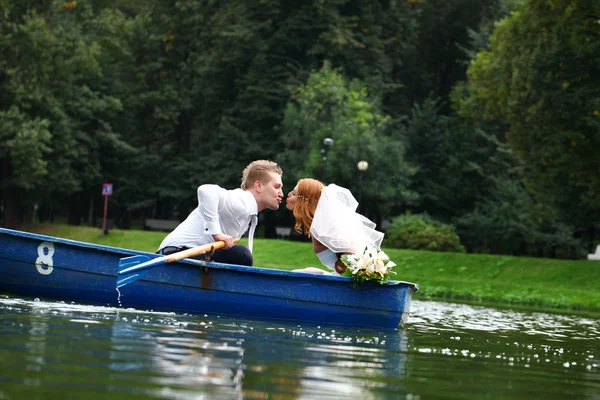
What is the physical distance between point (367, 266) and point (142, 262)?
2.65 meters

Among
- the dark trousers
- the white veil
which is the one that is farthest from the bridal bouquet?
the dark trousers

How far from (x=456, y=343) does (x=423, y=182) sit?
143 feet

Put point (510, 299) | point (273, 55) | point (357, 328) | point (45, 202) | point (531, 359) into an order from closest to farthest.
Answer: point (531, 359) → point (357, 328) → point (510, 299) → point (273, 55) → point (45, 202)

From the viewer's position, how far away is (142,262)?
464 inches

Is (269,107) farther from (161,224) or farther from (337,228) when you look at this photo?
(337,228)

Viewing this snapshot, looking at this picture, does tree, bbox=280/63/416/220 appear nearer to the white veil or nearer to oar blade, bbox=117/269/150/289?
the white veil

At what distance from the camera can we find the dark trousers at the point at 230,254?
12.4 meters

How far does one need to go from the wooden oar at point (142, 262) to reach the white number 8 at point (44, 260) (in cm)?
122

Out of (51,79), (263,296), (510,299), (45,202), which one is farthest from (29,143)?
(263,296)

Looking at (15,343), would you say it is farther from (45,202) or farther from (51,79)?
(45,202)

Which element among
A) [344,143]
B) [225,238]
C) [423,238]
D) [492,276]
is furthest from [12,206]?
[225,238]

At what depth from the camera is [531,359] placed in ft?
31.0

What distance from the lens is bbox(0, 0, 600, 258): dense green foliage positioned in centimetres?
4600

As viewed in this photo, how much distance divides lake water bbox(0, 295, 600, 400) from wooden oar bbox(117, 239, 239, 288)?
40cm
